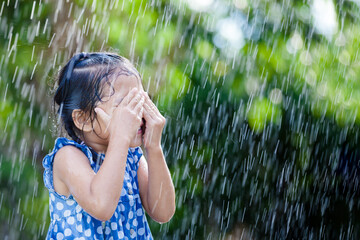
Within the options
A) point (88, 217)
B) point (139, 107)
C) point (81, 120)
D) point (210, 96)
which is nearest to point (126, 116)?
point (139, 107)

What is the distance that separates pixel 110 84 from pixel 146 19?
1.56 meters

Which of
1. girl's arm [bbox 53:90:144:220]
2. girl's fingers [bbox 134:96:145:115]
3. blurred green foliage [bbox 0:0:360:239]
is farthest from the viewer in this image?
blurred green foliage [bbox 0:0:360:239]

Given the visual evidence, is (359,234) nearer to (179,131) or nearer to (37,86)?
(179,131)

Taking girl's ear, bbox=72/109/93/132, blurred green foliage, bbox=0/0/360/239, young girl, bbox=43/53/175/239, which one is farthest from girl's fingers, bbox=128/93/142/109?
blurred green foliage, bbox=0/0/360/239

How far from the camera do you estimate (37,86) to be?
10.8 ft

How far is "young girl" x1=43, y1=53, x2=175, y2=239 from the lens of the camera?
1.69 metres

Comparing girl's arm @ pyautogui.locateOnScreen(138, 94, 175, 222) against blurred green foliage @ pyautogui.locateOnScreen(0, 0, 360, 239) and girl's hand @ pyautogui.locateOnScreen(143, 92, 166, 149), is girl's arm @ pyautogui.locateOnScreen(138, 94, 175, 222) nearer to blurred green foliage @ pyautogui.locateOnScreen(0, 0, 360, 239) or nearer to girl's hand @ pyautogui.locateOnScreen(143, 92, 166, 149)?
girl's hand @ pyautogui.locateOnScreen(143, 92, 166, 149)

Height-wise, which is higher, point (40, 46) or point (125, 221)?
point (40, 46)

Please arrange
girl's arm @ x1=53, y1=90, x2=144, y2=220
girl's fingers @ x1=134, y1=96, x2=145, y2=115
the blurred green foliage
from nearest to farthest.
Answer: girl's arm @ x1=53, y1=90, x2=144, y2=220 → girl's fingers @ x1=134, y1=96, x2=145, y2=115 → the blurred green foliage

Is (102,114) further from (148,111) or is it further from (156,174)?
(156,174)

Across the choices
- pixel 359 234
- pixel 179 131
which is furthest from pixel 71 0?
pixel 359 234

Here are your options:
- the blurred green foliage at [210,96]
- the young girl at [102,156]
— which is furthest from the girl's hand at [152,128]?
the blurred green foliage at [210,96]

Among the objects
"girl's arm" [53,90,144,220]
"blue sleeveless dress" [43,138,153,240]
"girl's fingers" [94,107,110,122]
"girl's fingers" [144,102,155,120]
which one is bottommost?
"blue sleeveless dress" [43,138,153,240]

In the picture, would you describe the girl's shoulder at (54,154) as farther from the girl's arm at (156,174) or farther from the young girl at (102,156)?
the girl's arm at (156,174)
